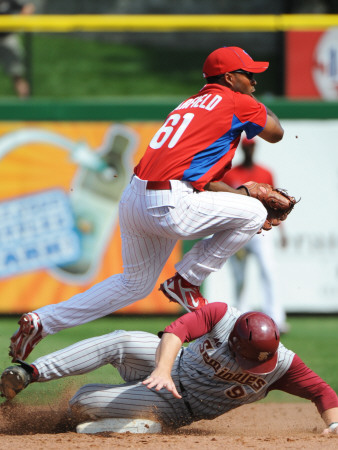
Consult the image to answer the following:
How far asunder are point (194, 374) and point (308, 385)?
1.96 feet

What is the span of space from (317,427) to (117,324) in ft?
11.4

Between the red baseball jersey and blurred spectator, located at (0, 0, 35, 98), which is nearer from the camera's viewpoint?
the red baseball jersey

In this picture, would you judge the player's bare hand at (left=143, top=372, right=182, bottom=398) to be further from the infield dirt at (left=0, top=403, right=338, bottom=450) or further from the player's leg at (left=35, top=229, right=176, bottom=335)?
the player's leg at (left=35, top=229, right=176, bottom=335)

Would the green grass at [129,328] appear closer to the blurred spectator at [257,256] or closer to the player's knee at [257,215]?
the blurred spectator at [257,256]

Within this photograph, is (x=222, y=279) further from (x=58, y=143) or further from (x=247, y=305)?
(x=58, y=143)

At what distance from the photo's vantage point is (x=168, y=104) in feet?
27.0

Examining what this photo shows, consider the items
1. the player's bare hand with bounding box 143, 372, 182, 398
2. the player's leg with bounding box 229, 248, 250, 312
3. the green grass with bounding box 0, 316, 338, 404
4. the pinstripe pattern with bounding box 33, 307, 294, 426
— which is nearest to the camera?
the player's bare hand with bounding box 143, 372, 182, 398

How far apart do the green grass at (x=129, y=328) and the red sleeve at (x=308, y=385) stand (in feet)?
4.07

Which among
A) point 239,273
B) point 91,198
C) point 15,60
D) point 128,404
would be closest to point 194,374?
point 128,404

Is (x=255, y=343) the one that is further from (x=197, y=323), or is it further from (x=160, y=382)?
(x=160, y=382)

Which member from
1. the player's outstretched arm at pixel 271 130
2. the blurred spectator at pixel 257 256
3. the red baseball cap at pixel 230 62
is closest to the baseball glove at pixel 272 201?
the player's outstretched arm at pixel 271 130

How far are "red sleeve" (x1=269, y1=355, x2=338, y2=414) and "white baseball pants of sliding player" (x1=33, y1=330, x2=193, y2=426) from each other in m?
0.57

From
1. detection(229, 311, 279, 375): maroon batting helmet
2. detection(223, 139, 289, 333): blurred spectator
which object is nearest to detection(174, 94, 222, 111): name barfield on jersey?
detection(229, 311, 279, 375): maroon batting helmet

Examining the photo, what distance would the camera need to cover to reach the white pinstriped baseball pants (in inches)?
164
